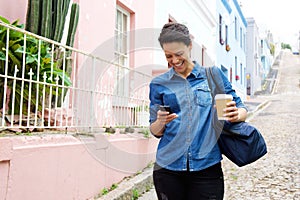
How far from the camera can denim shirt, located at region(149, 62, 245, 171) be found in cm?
185

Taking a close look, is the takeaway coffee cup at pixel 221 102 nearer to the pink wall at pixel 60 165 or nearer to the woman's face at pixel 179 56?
the woman's face at pixel 179 56

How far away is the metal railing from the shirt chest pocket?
1.74 meters

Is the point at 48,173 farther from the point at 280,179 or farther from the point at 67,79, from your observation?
the point at 280,179

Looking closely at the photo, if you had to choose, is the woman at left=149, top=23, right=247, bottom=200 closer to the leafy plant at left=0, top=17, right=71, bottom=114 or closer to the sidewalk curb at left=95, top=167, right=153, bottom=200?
the leafy plant at left=0, top=17, right=71, bottom=114

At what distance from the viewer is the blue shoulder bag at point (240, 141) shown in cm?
180

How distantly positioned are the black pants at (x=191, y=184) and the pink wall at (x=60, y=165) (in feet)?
4.46

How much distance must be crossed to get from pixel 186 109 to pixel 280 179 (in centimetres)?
388

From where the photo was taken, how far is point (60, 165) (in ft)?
10.2

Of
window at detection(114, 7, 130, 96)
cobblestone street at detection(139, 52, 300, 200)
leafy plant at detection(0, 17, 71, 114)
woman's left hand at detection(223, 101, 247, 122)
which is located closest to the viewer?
woman's left hand at detection(223, 101, 247, 122)

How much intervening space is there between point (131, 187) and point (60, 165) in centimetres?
128

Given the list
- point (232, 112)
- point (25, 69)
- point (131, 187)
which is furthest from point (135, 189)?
point (232, 112)

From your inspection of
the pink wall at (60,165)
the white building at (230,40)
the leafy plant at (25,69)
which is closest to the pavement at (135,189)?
the pink wall at (60,165)

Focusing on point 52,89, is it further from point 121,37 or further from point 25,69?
point 121,37

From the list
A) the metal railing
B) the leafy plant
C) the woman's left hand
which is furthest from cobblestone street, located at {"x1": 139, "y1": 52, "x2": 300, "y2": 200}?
the woman's left hand
